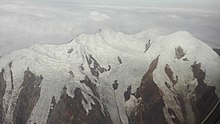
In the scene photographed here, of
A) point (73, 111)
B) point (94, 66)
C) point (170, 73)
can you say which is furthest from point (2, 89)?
point (170, 73)

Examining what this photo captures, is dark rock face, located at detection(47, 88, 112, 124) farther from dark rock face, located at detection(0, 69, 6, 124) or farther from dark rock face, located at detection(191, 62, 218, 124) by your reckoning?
dark rock face, located at detection(191, 62, 218, 124)

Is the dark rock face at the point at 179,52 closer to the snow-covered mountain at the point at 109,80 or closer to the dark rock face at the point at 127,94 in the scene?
the snow-covered mountain at the point at 109,80

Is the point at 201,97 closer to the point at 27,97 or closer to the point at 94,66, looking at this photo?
the point at 94,66

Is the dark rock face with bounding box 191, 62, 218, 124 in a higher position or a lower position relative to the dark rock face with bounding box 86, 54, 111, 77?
lower

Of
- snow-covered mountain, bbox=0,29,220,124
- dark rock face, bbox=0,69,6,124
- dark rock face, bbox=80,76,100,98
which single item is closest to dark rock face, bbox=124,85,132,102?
snow-covered mountain, bbox=0,29,220,124

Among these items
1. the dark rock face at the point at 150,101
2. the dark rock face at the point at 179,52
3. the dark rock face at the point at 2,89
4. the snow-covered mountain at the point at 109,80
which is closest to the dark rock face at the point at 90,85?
the snow-covered mountain at the point at 109,80

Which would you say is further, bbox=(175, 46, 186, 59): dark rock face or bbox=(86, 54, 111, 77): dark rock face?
bbox=(175, 46, 186, 59): dark rock face
